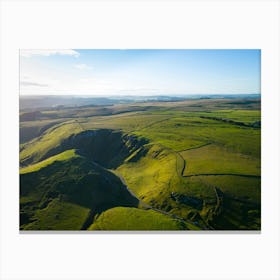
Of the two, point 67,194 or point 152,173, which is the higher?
point 152,173

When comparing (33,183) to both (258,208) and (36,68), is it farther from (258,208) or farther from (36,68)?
(258,208)

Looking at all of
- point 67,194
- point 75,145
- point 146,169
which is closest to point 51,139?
point 75,145

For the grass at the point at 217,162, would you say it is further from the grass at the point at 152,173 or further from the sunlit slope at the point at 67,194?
the sunlit slope at the point at 67,194

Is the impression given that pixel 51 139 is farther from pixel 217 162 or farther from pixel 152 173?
pixel 217 162

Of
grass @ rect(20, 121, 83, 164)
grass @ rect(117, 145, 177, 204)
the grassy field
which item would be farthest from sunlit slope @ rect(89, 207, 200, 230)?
grass @ rect(20, 121, 83, 164)

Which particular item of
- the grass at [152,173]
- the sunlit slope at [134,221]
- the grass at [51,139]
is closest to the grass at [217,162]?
the grass at [152,173]
